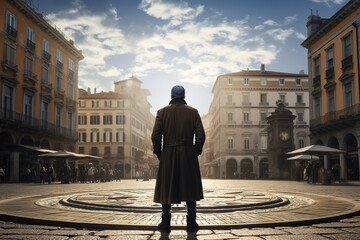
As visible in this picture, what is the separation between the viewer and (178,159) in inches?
214

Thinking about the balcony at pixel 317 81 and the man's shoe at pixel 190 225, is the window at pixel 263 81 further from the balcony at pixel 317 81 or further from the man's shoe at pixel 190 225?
the man's shoe at pixel 190 225

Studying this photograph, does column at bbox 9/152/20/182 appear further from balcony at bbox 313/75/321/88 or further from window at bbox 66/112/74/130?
balcony at bbox 313/75/321/88

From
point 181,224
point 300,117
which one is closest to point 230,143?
point 300,117

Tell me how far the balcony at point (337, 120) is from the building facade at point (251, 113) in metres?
26.7

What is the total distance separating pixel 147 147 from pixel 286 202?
3305 inches

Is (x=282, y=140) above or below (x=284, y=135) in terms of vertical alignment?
below

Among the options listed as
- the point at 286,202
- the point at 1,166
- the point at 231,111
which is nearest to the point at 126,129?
the point at 231,111

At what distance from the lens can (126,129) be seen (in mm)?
70562

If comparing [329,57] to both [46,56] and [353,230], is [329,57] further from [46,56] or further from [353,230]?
[353,230]

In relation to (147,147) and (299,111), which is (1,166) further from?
(147,147)

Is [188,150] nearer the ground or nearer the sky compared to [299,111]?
nearer the ground

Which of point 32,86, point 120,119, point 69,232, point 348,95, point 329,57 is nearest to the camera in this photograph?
point 69,232

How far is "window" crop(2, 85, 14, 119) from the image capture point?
29.5 meters

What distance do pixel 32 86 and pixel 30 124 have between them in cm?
325
